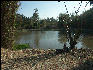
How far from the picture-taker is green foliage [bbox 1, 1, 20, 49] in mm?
6613

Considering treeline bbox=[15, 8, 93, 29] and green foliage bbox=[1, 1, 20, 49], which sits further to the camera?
treeline bbox=[15, 8, 93, 29]

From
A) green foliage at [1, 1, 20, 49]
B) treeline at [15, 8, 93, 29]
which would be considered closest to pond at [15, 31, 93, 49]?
treeline at [15, 8, 93, 29]

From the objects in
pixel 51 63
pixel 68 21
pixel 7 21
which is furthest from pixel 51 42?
pixel 51 63

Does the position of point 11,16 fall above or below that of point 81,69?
above

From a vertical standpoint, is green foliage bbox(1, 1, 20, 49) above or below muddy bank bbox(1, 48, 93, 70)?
above

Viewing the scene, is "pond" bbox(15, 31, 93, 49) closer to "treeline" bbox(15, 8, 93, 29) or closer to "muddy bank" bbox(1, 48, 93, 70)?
"treeline" bbox(15, 8, 93, 29)

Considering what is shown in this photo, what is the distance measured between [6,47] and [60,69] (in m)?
3.33

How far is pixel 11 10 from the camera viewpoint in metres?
6.77

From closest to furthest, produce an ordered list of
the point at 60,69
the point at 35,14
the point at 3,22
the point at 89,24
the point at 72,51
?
the point at 60,69 → the point at 72,51 → the point at 3,22 → the point at 89,24 → the point at 35,14

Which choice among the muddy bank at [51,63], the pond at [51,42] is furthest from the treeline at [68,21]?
the muddy bank at [51,63]

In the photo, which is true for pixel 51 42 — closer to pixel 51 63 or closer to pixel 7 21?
pixel 7 21

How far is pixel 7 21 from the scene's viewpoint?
677 centimetres

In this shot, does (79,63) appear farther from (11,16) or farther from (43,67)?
(11,16)

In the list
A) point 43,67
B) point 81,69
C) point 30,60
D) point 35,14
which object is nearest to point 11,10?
point 30,60
